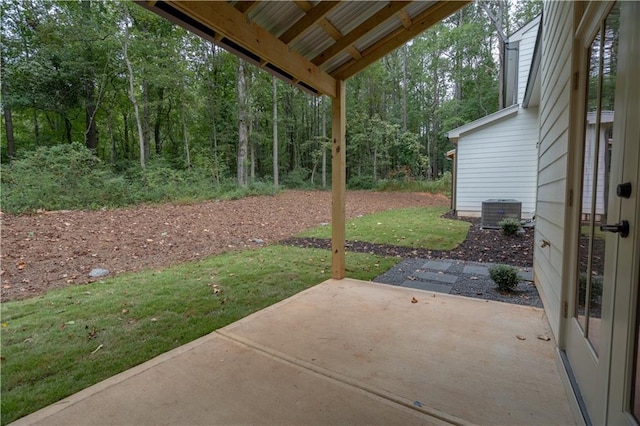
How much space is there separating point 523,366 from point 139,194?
9.30 meters

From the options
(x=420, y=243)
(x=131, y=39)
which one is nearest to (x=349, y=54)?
(x=420, y=243)

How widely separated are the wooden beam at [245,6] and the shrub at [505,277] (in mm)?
3418

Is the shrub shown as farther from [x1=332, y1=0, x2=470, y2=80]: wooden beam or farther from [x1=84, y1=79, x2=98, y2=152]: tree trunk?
[x1=84, y1=79, x2=98, y2=152]: tree trunk

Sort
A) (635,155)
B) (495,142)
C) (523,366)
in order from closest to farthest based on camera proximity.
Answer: (635,155) → (523,366) → (495,142)

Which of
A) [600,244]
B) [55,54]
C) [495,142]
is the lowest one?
[600,244]

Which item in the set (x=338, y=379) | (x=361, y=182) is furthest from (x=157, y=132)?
(x=338, y=379)

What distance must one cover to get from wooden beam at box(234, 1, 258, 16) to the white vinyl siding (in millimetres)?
2157

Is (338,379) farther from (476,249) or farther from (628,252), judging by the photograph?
(476,249)

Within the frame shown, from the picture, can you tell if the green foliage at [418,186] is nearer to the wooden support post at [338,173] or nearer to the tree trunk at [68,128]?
the wooden support post at [338,173]

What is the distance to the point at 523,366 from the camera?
79.9 inches

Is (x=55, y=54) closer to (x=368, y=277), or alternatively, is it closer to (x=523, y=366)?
(x=368, y=277)

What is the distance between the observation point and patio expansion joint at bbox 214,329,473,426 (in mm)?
1600

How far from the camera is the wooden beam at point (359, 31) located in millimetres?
2680

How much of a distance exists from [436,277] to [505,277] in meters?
0.78
